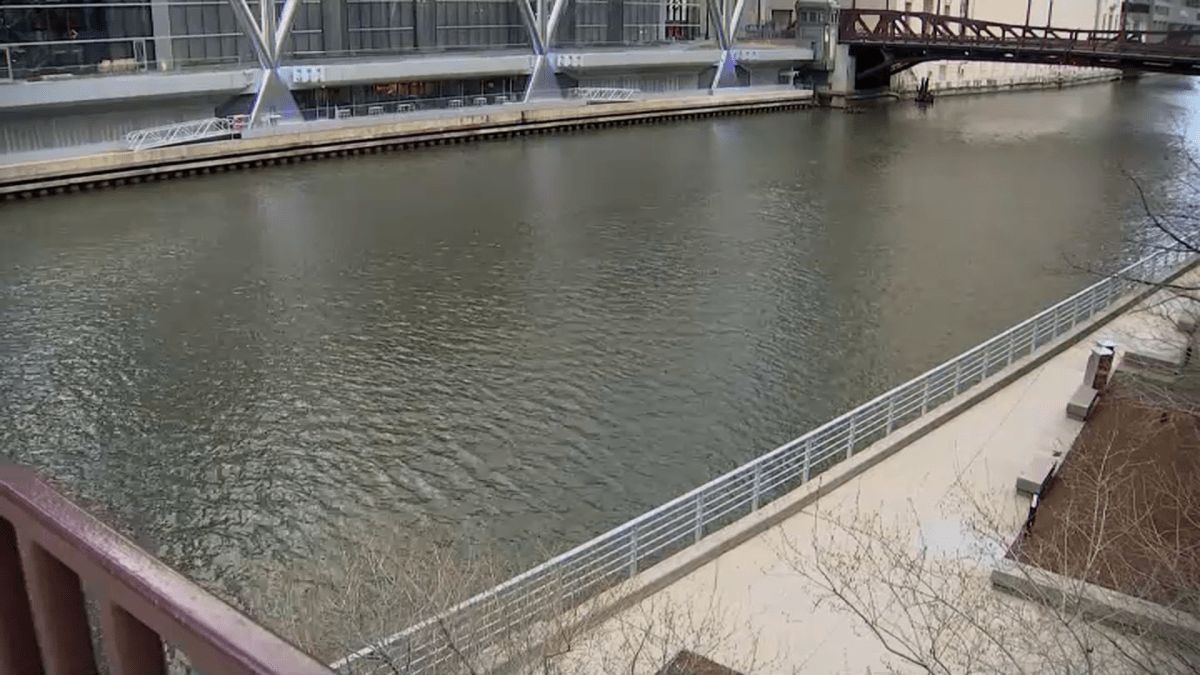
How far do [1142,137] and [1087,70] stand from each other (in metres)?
37.2

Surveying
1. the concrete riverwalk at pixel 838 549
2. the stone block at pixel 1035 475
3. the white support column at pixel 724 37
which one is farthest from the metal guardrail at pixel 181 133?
the stone block at pixel 1035 475

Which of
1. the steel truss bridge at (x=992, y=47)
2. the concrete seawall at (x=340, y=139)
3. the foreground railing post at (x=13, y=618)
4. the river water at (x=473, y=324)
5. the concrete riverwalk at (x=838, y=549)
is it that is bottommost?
the river water at (x=473, y=324)

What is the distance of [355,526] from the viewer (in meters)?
11.3

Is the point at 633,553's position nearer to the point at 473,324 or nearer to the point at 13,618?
the point at 13,618

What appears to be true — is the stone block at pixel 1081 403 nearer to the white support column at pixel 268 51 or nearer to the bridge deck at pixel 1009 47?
the white support column at pixel 268 51

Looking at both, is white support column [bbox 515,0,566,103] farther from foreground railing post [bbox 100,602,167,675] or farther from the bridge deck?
foreground railing post [bbox 100,602,167,675]

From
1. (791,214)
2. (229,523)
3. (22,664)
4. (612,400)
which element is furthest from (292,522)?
(791,214)

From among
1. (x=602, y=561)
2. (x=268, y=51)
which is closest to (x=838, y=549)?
(x=602, y=561)

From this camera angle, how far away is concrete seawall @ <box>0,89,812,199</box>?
27.0 meters

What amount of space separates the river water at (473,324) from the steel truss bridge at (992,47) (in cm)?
1316

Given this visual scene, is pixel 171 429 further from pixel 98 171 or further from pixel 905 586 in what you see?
pixel 98 171

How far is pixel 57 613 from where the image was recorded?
1546mm

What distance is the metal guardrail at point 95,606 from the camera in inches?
47.7

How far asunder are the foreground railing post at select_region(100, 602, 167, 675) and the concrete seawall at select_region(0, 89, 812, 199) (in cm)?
2787
